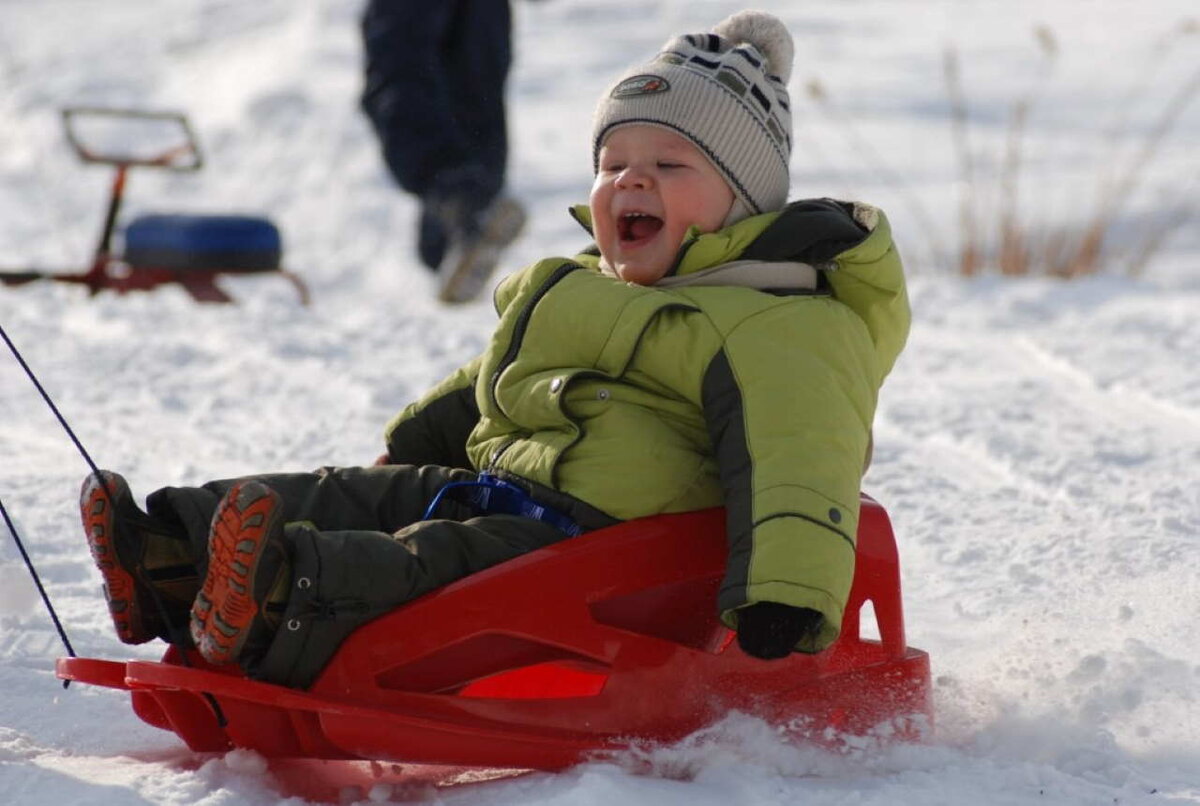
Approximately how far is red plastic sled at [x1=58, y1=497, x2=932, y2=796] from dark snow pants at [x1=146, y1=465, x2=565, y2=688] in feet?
0.09

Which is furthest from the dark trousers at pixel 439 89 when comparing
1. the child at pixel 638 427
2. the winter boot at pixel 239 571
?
the winter boot at pixel 239 571

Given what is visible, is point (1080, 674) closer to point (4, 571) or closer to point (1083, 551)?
point (1083, 551)

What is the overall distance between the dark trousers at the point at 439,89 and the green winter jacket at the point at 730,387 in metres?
3.80

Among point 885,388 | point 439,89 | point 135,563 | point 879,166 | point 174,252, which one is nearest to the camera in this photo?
point 135,563

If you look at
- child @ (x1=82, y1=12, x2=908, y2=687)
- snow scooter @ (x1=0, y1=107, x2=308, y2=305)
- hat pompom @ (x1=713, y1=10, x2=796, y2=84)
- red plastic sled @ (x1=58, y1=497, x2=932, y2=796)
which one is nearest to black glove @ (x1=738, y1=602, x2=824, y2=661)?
child @ (x1=82, y1=12, x2=908, y2=687)

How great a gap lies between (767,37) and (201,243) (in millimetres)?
3757

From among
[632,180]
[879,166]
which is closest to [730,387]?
[632,180]

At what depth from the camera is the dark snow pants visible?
6.68 ft

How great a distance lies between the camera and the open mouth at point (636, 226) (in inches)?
97.0

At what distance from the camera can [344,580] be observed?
205cm

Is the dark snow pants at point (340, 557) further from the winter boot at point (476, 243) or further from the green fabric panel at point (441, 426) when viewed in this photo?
the winter boot at point (476, 243)

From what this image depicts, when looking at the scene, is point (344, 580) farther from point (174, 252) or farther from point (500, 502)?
point (174, 252)

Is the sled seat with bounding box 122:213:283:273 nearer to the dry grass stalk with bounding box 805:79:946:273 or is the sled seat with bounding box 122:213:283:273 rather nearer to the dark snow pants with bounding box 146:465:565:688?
the dry grass stalk with bounding box 805:79:946:273

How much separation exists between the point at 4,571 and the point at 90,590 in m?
0.19
